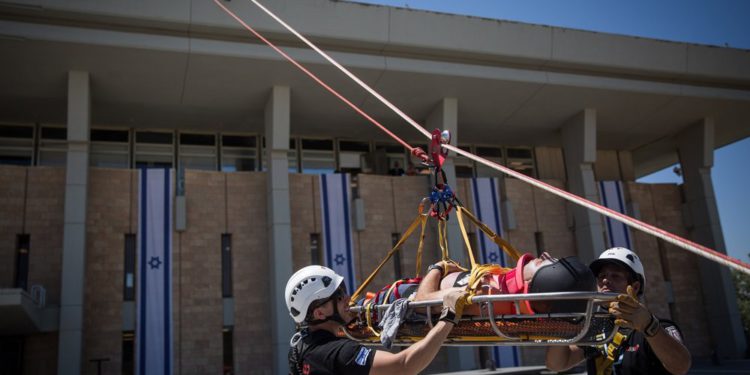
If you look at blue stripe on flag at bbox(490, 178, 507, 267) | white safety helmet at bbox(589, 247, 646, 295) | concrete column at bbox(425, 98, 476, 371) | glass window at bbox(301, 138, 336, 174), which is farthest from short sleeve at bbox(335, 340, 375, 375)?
glass window at bbox(301, 138, 336, 174)

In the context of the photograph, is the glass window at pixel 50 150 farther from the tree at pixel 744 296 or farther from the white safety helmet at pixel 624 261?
the tree at pixel 744 296

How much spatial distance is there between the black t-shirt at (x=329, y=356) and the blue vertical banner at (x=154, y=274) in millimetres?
14853

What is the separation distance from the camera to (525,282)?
3.43 m

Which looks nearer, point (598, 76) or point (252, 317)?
point (252, 317)

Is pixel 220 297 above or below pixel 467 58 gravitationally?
below

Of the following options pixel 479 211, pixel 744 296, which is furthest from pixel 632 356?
pixel 744 296

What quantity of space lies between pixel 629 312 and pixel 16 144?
68.2 ft

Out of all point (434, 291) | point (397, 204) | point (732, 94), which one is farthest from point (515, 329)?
point (732, 94)

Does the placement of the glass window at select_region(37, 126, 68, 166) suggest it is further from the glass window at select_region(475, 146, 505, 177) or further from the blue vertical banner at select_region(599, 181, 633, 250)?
the blue vertical banner at select_region(599, 181, 633, 250)

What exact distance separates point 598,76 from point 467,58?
4.78m

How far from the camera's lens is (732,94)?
21.6 metres

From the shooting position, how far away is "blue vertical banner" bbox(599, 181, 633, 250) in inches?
878

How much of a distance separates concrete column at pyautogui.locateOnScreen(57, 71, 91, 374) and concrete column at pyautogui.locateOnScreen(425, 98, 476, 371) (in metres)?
10.5

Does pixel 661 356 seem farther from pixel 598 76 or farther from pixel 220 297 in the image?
pixel 598 76
